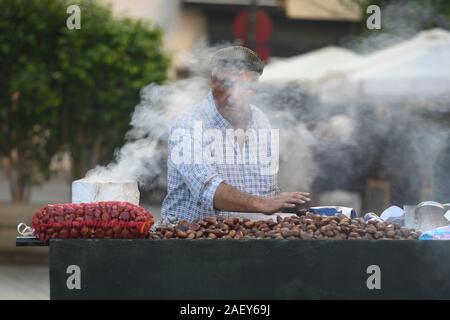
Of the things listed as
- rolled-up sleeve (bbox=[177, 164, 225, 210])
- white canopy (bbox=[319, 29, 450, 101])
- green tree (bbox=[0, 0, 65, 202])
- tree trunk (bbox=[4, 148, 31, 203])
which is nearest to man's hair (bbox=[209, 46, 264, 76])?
rolled-up sleeve (bbox=[177, 164, 225, 210])

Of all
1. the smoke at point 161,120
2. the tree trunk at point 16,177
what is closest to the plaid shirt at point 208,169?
the smoke at point 161,120

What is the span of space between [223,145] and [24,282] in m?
5.11

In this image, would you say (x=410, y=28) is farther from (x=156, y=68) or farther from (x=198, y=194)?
(x=198, y=194)

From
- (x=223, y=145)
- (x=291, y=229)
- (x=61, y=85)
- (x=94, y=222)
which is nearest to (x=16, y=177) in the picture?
(x=61, y=85)

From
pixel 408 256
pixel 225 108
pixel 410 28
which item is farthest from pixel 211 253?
pixel 410 28

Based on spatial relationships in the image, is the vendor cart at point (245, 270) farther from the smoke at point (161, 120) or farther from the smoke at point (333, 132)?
the smoke at point (333, 132)

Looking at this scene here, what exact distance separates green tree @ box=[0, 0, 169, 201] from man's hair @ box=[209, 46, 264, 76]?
640 cm

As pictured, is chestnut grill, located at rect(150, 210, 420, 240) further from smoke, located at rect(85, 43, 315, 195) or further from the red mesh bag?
smoke, located at rect(85, 43, 315, 195)

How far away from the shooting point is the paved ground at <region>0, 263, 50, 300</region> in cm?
914

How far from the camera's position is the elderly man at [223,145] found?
5027 millimetres

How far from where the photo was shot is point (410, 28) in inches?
438

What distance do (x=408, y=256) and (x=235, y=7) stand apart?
1946 cm

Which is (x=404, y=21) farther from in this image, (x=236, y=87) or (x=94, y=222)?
(x=94, y=222)
